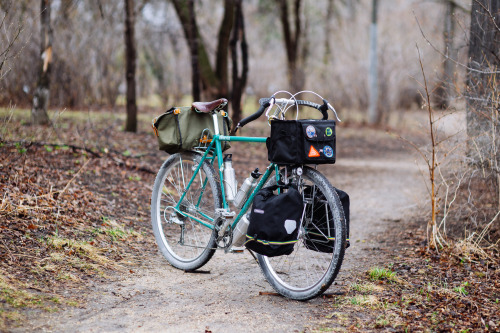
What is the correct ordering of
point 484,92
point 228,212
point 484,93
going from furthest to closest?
point 484,92 < point 484,93 < point 228,212

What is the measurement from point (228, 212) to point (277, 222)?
2.25 ft

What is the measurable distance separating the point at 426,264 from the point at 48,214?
11.2ft

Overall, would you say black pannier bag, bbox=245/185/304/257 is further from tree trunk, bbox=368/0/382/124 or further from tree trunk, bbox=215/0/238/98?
tree trunk, bbox=368/0/382/124

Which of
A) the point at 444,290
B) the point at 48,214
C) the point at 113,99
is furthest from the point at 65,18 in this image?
the point at 444,290

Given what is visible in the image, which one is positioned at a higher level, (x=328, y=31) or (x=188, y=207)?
(x=328, y=31)

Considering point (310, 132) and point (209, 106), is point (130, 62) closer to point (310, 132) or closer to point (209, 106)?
point (209, 106)

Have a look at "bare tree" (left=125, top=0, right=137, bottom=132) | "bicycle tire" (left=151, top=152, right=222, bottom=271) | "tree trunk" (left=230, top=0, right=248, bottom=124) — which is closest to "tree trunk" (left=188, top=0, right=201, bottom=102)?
"bare tree" (left=125, top=0, right=137, bottom=132)

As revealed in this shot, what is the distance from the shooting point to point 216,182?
4188 millimetres

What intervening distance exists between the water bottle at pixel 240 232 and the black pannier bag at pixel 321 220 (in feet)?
1.47

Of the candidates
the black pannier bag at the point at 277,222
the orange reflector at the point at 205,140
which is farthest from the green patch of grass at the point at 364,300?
the orange reflector at the point at 205,140

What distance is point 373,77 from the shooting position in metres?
18.3

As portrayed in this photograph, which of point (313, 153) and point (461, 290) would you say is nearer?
point (313, 153)

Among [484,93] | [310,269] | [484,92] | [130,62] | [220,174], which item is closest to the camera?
[220,174]

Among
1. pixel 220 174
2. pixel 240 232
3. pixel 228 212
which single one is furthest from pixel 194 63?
pixel 240 232
